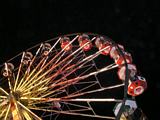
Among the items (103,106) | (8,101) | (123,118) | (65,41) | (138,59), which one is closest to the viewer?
(8,101)

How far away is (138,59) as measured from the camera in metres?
24.6

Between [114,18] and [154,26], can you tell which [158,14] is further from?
[114,18]

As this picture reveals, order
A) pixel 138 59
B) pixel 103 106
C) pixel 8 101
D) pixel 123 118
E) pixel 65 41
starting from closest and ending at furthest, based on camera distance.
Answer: pixel 8 101
pixel 123 118
pixel 65 41
pixel 103 106
pixel 138 59

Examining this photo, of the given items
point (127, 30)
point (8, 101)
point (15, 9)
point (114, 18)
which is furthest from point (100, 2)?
point (8, 101)

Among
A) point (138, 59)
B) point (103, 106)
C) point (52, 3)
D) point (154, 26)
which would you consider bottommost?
point (103, 106)

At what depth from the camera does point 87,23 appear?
25.8 meters

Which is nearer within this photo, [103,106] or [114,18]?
[103,106]

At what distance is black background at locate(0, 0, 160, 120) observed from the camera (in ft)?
80.8

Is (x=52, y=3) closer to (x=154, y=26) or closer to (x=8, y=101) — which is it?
(x=154, y=26)

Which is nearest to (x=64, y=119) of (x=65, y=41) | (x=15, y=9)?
(x=65, y=41)

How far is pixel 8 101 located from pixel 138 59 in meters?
14.6

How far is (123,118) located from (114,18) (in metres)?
12.8

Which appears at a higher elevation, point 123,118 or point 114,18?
point 114,18

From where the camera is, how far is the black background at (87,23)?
24.6 m
